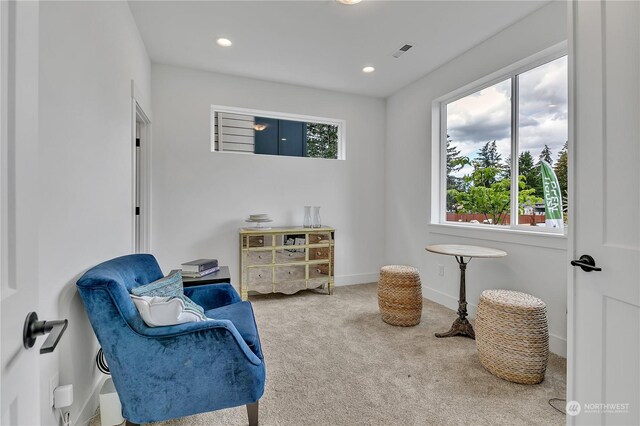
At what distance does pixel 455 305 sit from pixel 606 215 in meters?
2.39

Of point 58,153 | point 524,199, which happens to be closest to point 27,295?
point 58,153

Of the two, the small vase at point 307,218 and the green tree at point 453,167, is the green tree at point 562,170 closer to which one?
the green tree at point 453,167

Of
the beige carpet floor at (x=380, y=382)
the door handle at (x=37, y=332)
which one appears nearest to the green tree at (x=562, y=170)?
the beige carpet floor at (x=380, y=382)

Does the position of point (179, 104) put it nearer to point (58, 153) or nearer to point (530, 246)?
point (58, 153)

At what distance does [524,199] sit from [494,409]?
177 centimetres

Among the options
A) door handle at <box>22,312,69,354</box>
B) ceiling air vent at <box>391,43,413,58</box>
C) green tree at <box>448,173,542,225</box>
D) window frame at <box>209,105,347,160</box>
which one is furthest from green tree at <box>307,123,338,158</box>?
door handle at <box>22,312,69,354</box>

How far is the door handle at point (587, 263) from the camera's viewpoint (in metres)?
1.10

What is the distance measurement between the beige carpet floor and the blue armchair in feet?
1.06

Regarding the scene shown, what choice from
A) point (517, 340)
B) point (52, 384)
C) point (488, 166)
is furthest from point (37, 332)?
point (488, 166)

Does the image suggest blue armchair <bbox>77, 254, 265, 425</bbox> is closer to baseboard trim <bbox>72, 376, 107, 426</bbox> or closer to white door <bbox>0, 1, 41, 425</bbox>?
baseboard trim <bbox>72, 376, 107, 426</bbox>

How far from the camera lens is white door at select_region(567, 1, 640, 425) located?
100 centimetres

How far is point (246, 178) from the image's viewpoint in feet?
12.3

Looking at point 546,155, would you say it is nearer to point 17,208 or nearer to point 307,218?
point 307,218

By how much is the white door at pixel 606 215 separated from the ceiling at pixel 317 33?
5.12 ft
